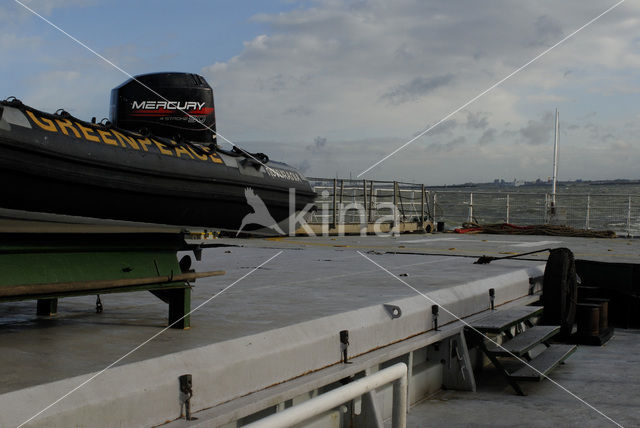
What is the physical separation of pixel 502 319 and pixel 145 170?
11.0ft

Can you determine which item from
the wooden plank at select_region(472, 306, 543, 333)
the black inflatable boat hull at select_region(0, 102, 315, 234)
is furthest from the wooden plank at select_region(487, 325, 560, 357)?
the black inflatable boat hull at select_region(0, 102, 315, 234)

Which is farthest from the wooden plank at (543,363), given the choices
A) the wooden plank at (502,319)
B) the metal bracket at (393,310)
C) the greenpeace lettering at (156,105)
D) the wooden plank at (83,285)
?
the greenpeace lettering at (156,105)

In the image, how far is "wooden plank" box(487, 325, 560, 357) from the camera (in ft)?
18.5

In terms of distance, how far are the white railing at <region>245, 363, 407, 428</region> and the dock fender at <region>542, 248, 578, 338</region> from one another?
435 cm

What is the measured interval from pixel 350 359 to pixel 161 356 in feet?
4.73

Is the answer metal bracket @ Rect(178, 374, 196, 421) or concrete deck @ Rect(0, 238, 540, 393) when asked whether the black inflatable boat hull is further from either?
metal bracket @ Rect(178, 374, 196, 421)

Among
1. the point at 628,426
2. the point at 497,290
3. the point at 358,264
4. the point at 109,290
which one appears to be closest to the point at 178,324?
the point at 109,290

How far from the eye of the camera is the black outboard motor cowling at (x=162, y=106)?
5.58 m

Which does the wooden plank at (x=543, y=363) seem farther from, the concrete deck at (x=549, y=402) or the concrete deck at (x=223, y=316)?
the concrete deck at (x=223, y=316)

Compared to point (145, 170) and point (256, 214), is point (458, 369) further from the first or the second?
point (145, 170)

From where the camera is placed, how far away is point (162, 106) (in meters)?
5.60

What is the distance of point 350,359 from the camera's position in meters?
4.53

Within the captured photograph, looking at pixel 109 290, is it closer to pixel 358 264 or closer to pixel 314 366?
pixel 314 366

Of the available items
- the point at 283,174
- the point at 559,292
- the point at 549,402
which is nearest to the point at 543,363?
the point at 549,402
